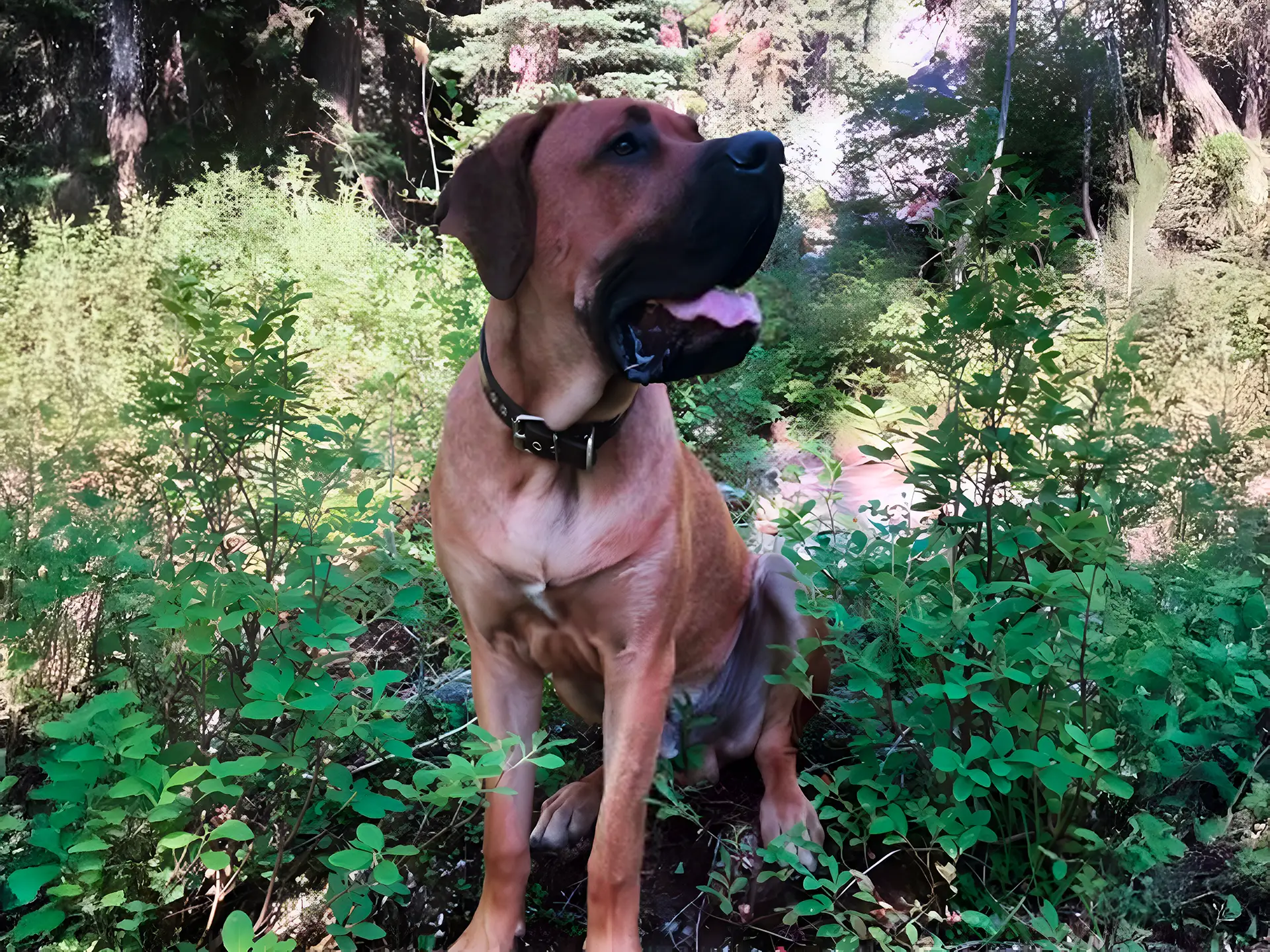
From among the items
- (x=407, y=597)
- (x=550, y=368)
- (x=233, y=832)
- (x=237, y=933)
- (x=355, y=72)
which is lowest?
(x=237, y=933)

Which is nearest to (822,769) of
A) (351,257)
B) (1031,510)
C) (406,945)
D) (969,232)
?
(1031,510)

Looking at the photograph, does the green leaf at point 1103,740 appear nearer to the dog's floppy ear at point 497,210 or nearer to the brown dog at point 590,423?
the brown dog at point 590,423

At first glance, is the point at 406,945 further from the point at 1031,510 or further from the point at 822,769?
the point at 1031,510

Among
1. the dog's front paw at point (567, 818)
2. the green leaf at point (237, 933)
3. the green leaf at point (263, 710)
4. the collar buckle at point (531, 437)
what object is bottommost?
the dog's front paw at point (567, 818)

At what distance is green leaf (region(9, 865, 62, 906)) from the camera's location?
1328 millimetres

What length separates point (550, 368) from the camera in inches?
68.3

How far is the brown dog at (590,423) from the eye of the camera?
162 cm

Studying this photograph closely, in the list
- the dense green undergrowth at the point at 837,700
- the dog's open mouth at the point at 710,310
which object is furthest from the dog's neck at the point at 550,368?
the dense green undergrowth at the point at 837,700

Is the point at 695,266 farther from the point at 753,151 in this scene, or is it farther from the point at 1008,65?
the point at 1008,65

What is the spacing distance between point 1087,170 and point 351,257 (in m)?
5.17

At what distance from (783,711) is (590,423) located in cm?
93

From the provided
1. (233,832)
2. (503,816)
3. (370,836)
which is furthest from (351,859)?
(503,816)

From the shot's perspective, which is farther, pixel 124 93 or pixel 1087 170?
pixel 124 93

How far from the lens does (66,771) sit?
1.42 metres
